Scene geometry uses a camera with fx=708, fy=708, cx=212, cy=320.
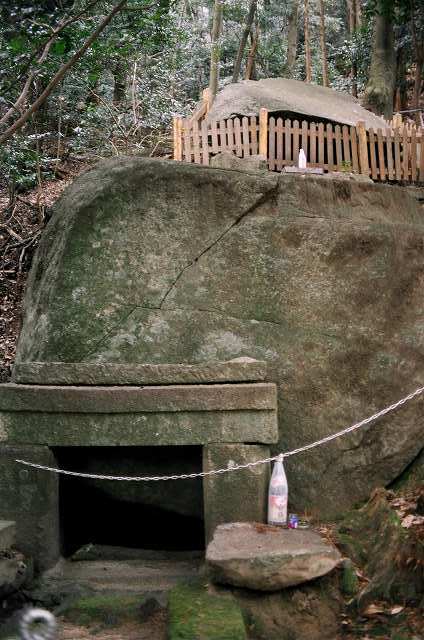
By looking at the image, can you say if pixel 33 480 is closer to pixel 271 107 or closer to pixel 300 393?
pixel 300 393

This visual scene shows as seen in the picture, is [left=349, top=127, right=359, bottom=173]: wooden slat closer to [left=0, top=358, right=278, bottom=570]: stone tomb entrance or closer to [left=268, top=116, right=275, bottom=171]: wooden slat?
[left=268, top=116, right=275, bottom=171]: wooden slat

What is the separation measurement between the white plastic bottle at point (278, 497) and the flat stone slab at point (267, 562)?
0.35 meters

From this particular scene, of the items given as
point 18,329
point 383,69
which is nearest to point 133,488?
point 18,329

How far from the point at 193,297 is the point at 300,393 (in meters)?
1.10

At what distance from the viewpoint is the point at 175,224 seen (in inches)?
219

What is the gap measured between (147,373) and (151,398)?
18 cm

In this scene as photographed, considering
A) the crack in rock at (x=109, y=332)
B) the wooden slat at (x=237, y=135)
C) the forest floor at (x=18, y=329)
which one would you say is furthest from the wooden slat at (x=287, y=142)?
the crack in rock at (x=109, y=332)

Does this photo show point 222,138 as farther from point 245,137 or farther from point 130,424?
point 130,424

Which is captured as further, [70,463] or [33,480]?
[70,463]

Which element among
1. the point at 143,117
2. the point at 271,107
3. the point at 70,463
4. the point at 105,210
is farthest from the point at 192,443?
the point at 143,117

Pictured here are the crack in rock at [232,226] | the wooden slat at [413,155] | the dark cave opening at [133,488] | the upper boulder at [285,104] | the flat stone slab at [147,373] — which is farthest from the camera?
the upper boulder at [285,104]

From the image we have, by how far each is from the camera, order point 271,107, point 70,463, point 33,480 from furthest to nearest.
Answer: point 271,107 < point 70,463 < point 33,480

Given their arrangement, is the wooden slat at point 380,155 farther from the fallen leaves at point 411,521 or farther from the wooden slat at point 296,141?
the fallen leaves at point 411,521

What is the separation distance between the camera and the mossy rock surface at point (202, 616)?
12.1 feet
